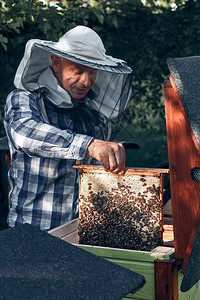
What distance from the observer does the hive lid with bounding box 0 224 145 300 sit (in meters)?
1.04

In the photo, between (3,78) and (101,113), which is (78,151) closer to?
(101,113)

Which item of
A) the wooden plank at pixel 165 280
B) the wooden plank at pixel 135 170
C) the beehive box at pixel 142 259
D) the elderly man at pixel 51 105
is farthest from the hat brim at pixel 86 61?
the wooden plank at pixel 165 280

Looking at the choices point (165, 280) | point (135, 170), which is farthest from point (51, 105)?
point (165, 280)

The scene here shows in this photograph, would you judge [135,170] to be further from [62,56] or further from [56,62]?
[56,62]

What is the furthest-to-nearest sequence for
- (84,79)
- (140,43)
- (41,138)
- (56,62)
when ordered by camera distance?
1. (140,43)
2. (56,62)
3. (84,79)
4. (41,138)

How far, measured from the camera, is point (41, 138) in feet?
5.73

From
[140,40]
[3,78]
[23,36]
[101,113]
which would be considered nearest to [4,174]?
[3,78]

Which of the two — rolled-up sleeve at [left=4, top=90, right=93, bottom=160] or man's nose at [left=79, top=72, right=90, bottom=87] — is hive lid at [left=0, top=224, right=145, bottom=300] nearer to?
rolled-up sleeve at [left=4, top=90, right=93, bottom=160]

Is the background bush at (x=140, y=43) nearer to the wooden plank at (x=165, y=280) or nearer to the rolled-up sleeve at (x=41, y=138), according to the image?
the rolled-up sleeve at (x=41, y=138)

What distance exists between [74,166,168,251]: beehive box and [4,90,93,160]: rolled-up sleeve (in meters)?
0.09

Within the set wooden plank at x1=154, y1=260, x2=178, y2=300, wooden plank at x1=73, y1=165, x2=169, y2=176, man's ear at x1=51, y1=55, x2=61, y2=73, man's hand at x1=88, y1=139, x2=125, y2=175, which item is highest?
man's ear at x1=51, y1=55, x2=61, y2=73

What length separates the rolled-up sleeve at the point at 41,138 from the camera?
5.46 feet

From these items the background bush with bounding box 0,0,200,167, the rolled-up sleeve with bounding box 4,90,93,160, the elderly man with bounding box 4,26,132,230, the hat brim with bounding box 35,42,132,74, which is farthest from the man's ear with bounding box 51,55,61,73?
the background bush with bounding box 0,0,200,167

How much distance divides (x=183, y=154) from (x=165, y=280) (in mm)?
426
